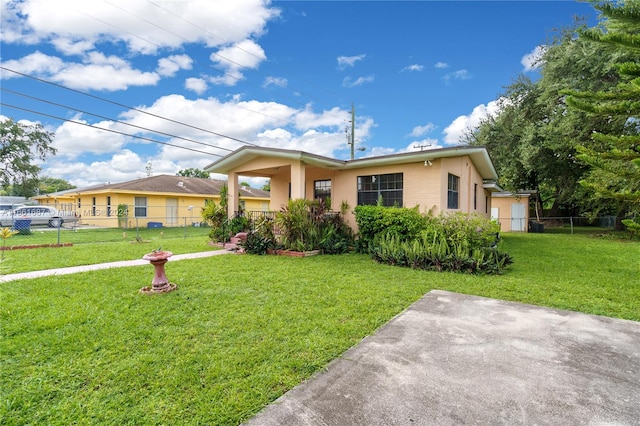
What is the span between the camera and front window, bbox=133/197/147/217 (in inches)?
829

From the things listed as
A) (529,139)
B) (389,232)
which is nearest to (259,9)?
(389,232)

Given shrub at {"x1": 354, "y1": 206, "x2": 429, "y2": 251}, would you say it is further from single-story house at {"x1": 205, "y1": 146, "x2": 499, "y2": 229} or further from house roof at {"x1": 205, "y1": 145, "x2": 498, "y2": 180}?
house roof at {"x1": 205, "y1": 145, "x2": 498, "y2": 180}

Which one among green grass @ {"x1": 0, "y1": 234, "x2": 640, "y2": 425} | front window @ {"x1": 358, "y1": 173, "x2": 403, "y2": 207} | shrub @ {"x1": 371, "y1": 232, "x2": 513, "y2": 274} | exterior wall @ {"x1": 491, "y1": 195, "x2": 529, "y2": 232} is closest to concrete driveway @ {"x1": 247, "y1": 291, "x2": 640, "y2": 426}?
green grass @ {"x1": 0, "y1": 234, "x2": 640, "y2": 425}

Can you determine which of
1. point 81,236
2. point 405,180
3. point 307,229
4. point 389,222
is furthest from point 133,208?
point 389,222

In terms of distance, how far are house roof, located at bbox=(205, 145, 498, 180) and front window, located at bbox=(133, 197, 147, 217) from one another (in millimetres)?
11469

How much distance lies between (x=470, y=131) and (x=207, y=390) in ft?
85.8

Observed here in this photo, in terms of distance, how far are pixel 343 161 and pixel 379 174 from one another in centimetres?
138

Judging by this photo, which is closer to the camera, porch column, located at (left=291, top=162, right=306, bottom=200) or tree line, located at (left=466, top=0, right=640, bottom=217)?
porch column, located at (left=291, top=162, right=306, bottom=200)

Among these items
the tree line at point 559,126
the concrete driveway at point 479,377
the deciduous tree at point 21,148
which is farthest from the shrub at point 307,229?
the deciduous tree at point 21,148

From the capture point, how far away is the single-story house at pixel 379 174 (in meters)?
9.88

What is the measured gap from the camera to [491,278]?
256 inches

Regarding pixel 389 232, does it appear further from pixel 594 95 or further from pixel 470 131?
pixel 470 131

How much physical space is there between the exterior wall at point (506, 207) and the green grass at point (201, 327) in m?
14.4

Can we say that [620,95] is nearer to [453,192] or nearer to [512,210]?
[453,192]
